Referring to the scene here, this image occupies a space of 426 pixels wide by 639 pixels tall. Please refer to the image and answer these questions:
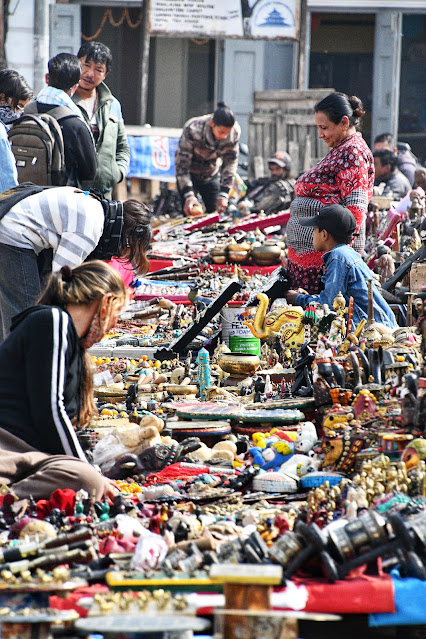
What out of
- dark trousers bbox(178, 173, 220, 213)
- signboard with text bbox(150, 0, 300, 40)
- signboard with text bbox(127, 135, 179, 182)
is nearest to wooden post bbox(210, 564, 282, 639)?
dark trousers bbox(178, 173, 220, 213)

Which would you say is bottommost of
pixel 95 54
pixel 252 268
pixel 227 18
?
pixel 252 268

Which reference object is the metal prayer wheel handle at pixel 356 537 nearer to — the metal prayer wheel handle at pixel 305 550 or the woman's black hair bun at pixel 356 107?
the metal prayer wheel handle at pixel 305 550

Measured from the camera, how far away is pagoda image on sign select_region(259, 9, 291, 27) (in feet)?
44.5

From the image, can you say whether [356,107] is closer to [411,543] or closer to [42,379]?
[42,379]

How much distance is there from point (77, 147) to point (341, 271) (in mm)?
1902

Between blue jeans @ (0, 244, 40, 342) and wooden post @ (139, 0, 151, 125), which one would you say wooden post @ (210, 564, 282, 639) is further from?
wooden post @ (139, 0, 151, 125)

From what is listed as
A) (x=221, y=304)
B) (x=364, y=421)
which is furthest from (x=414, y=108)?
(x=364, y=421)

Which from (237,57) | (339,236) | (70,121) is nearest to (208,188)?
(70,121)

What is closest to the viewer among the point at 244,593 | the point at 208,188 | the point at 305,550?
the point at 244,593

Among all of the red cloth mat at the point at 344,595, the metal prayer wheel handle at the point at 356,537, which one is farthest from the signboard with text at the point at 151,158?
the red cloth mat at the point at 344,595

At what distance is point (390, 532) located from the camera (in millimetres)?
2521

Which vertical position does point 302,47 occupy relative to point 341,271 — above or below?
above

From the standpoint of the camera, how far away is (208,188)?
1036 centimetres

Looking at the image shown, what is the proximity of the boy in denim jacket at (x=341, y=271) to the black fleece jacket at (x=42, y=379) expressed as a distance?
197cm
